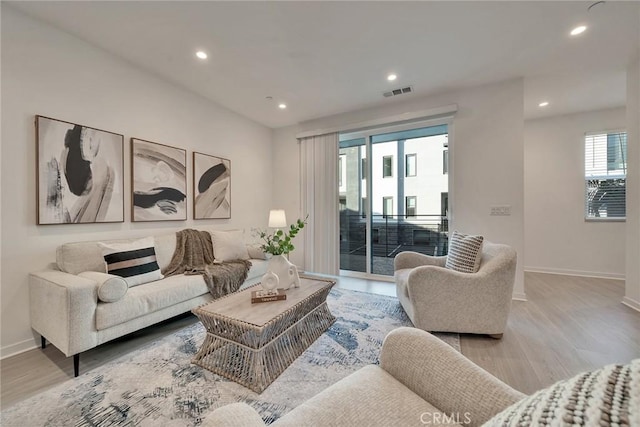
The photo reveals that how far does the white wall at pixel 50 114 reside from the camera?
1.96 meters

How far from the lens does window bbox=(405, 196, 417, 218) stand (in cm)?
390

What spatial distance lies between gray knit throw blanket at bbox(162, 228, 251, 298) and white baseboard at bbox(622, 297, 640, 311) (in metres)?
4.40

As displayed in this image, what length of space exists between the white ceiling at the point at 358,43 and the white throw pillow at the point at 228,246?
1964mm

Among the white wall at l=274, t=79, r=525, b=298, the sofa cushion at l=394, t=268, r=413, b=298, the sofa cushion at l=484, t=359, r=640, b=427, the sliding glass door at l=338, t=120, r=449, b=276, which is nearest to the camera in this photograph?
the sofa cushion at l=484, t=359, r=640, b=427

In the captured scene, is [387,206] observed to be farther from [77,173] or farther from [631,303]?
[77,173]

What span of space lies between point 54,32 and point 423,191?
448cm

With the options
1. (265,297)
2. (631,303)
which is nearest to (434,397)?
(265,297)

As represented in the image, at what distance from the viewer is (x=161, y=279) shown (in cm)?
245

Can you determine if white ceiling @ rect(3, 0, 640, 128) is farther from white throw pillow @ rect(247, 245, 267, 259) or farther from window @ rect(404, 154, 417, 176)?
white throw pillow @ rect(247, 245, 267, 259)

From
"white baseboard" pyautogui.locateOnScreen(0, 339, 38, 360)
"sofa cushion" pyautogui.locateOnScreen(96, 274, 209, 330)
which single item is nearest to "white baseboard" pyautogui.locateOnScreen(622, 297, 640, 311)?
"sofa cushion" pyautogui.locateOnScreen(96, 274, 209, 330)

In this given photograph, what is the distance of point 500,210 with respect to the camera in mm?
3141

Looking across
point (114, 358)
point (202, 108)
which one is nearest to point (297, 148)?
point (202, 108)

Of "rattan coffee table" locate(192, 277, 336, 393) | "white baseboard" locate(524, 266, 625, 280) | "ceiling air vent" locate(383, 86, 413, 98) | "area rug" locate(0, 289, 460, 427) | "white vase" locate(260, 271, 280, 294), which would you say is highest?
"ceiling air vent" locate(383, 86, 413, 98)

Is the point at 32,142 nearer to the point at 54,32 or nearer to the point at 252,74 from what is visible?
the point at 54,32
